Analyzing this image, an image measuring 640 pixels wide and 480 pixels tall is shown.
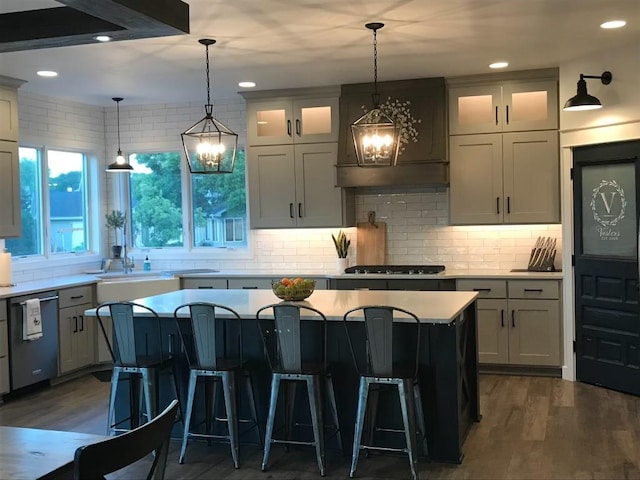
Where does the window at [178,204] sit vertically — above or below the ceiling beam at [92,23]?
below

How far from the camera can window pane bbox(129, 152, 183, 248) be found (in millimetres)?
7797

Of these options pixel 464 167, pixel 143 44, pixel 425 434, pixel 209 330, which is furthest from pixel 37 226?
pixel 425 434

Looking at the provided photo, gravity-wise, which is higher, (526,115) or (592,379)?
(526,115)

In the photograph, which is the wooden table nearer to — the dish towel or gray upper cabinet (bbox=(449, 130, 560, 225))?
the dish towel

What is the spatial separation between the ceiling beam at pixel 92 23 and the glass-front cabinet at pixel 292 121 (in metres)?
4.20

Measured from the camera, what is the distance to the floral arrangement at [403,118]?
6555mm

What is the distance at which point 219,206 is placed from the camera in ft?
25.2

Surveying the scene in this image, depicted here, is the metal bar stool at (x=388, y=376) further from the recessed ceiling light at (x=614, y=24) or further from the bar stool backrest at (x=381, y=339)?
the recessed ceiling light at (x=614, y=24)

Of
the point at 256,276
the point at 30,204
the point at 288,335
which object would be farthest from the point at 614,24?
the point at 30,204

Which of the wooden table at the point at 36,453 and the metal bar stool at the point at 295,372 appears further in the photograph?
the metal bar stool at the point at 295,372

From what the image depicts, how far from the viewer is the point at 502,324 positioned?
247 inches

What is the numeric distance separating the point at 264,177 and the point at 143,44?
2.33 metres

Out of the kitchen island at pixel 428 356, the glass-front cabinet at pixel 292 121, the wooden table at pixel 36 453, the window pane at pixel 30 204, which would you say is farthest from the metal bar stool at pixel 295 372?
the window pane at pixel 30 204

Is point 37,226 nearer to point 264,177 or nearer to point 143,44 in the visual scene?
point 264,177
